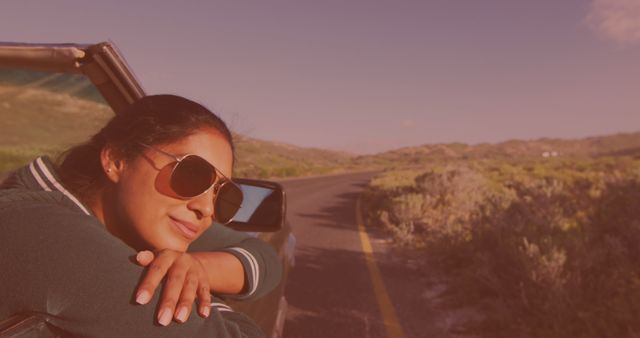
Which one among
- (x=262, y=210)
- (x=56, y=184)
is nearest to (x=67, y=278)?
(x=56, y=184)

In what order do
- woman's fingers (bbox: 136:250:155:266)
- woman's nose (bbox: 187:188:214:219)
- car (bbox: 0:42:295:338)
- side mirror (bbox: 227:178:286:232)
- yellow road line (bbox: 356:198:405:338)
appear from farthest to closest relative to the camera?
yellow road line (bbox: 356:198:405:338), side mirror (bbox: 227:178:286:232), car (bbox: 0:42:295:338), woman's nose (bbox: 187:188:214:219), woman's fingers (bbox: 136:250:155:266)

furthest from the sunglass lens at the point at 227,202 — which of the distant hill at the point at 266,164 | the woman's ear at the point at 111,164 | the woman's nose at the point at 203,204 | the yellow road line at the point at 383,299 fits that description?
the yellow road line at the point at 383,299

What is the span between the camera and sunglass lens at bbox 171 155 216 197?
1.40 meters

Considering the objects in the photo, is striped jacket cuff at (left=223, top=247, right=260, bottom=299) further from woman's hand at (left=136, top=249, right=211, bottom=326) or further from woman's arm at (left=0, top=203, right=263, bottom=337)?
woman's arm at (left=0, top=203, right=263, bottom=337)

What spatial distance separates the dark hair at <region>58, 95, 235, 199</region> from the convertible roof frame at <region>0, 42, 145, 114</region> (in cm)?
47

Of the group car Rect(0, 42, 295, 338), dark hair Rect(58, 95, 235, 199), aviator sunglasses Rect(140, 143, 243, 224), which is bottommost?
aviator sunglasses Rect(140, 143, 243, 224)

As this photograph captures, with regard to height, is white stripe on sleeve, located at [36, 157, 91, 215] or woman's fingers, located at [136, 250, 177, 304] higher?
white stripe on sleeve, located at [36, 157, 91, 215]

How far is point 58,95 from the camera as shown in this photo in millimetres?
2086

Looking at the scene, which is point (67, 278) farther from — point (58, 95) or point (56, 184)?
point (58, 95)

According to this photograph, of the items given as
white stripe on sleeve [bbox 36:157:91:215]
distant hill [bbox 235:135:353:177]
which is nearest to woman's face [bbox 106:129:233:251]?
white stripe on sleeve [bbox 36:157:91:215]

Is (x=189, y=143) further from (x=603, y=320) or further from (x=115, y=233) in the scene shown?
(x=603, y=320)

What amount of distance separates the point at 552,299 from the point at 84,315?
14.9 feet

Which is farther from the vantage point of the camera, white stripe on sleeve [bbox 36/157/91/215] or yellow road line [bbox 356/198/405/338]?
yellow road line [bbox 356/198/405/338]

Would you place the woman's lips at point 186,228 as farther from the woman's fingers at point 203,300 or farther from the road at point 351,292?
the road at point 351,292
